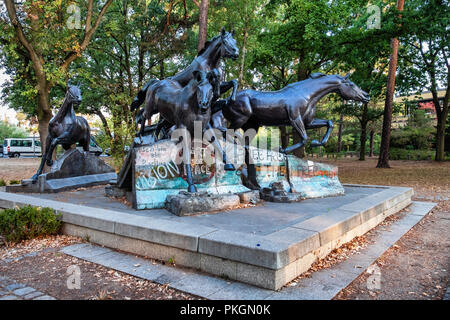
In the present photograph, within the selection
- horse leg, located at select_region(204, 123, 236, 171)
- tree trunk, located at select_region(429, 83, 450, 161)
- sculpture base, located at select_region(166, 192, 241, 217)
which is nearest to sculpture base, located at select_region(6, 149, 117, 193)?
sculpture base, located at select_region(166, 192, 241, 217)

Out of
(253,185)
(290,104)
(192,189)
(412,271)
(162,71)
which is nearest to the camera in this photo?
(412,271)

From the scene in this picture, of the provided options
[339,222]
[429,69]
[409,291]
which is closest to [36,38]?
[339,222]

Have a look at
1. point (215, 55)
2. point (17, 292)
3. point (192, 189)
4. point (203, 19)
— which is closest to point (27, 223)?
point (17, 292)

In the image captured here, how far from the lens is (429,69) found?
21484mm

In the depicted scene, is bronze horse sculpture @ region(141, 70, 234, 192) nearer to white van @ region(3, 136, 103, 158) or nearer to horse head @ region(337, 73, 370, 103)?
horse head @ region(337, 73, 370, 103)

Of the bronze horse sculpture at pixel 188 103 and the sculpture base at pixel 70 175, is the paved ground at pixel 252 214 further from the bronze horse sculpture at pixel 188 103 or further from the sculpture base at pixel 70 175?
the sculpture base at pixel 70 175

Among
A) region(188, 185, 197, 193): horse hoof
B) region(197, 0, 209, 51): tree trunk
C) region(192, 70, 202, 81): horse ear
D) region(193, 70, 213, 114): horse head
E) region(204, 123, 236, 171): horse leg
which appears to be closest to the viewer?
region(193, 70, 213, 114): horse head

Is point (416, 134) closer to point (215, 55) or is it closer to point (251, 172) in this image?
point (251, 172)

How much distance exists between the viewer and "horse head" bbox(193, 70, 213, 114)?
5.55 meters

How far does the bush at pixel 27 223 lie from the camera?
16.9 feet

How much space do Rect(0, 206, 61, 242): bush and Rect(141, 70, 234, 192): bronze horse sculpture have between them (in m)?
2.55

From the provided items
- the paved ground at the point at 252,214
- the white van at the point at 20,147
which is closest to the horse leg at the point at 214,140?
the paved ground at the point at 252,214

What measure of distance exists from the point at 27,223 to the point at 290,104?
19.5 feet

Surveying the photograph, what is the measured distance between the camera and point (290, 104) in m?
7.38
